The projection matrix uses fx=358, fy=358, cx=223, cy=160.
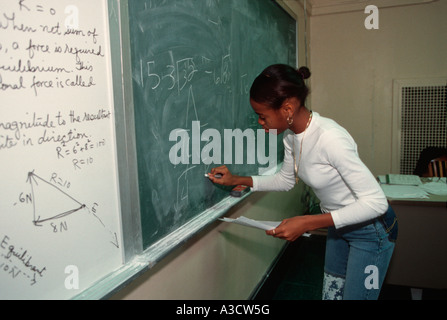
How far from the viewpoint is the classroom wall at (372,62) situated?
3.61 meters

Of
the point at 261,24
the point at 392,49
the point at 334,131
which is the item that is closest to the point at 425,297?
the point at 334,131

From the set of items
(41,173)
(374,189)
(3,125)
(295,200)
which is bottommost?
(295,200)

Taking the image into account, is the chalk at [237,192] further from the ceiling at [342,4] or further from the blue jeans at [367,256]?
the ceiling at [342,4]

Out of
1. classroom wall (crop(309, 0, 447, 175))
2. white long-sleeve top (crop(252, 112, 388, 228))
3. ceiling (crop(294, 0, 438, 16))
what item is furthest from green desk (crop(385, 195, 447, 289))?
ceiling (crop(294, 0, 438, 16))

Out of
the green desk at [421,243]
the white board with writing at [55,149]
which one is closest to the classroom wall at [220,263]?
the white board with writing at [55,149]

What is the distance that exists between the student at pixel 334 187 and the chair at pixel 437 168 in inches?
71.1

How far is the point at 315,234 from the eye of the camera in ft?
11.7

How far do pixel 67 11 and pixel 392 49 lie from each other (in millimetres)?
3714

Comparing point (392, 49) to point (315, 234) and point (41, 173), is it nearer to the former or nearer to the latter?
point (315, 234)

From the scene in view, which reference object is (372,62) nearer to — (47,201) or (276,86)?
(276,86)

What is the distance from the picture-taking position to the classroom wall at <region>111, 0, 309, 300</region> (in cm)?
125

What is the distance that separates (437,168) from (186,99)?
2495mm

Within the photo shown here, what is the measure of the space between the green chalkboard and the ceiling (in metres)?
2.16

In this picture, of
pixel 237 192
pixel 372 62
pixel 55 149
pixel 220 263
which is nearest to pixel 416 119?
pixel 372 62
